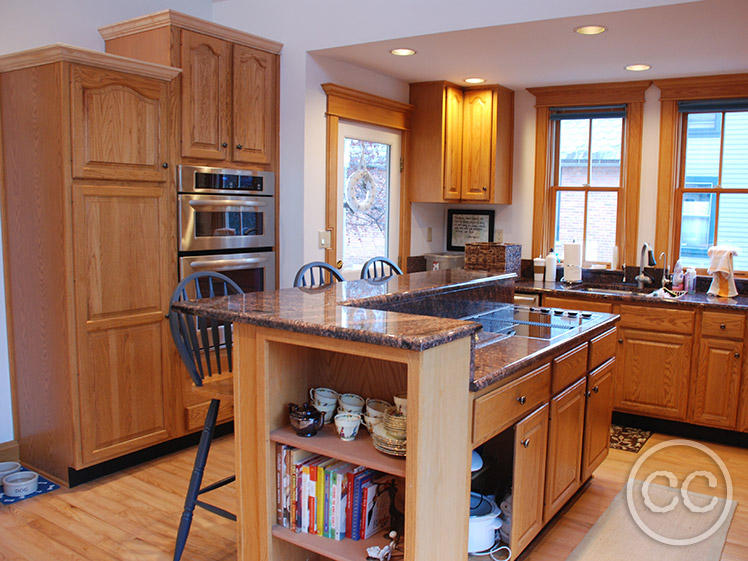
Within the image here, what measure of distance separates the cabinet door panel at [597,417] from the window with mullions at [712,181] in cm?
173

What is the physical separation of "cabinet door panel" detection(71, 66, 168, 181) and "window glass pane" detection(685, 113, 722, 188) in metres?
3.44

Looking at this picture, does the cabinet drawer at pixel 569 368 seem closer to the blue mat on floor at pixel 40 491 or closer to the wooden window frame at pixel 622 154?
the wooden window frame at pixel 622 154

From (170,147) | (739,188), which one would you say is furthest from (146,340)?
(739,188)

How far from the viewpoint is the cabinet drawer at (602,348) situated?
10.0 feet

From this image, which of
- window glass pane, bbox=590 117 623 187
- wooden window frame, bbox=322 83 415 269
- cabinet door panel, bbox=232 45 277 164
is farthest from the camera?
window glass pane, bbox=590 117 623 187

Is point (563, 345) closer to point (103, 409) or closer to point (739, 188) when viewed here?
point (103, 409)

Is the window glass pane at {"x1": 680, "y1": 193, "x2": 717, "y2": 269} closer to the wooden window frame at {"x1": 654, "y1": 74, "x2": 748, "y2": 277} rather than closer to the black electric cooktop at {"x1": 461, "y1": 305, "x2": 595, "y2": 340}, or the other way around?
the wooden window frame at {"x1": 654, "y1": 74, "x2": 748, "y2": 277}

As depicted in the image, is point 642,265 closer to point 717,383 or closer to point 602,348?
point 717,383

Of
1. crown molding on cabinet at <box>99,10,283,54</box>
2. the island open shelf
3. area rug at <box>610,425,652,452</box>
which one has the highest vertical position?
crown molding on cabinet at <box>99,10,283,54</box>

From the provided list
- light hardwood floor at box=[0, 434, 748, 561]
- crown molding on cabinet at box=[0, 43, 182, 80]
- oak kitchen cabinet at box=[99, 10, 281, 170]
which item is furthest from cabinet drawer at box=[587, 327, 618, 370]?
crown molding on cabinet at box=[0, 43, 182, 80]

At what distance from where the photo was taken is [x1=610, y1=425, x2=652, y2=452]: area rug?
3975 millimetres

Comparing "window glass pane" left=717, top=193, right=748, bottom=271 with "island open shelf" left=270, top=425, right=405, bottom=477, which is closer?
"island open shelf" left=270, top=425, right=405, bottom=477

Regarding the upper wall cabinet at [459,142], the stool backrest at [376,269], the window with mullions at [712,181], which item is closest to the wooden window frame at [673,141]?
the window with mullions at [712,181]

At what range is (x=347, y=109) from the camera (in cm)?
425
